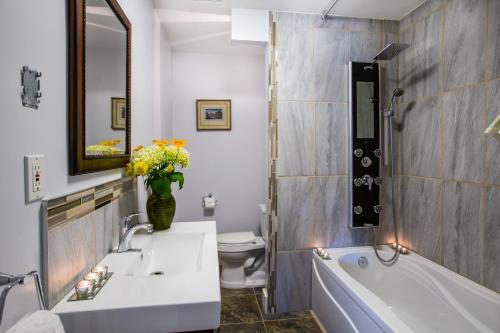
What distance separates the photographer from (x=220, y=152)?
3.07 m

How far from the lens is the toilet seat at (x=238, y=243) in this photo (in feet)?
8.29

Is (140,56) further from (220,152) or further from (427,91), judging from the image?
(427,91)

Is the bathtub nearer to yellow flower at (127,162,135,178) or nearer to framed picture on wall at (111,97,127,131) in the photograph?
yellow flower at (127,162,135,178)

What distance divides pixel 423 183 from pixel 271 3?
173 cm

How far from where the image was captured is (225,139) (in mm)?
3070

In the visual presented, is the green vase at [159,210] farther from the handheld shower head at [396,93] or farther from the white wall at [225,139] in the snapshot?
the handheld shower head at [396,93]

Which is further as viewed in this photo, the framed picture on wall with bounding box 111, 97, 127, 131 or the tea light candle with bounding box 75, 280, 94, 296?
the framed picture on wall with bounding box 111, 97, 127, 131

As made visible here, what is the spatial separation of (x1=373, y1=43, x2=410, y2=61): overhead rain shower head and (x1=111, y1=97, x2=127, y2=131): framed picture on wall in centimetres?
A: 169

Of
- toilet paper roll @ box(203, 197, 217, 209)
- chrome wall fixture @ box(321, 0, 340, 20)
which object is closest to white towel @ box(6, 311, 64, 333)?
chrome wall fixture @ box(321, 0, 340, 20)

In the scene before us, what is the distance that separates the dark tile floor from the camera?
199 centimetres

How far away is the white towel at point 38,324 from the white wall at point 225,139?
242cm

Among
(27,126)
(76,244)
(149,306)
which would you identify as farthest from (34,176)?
(149,306)

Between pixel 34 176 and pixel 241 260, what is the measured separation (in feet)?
6.97

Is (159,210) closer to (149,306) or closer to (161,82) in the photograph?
(149,306)
